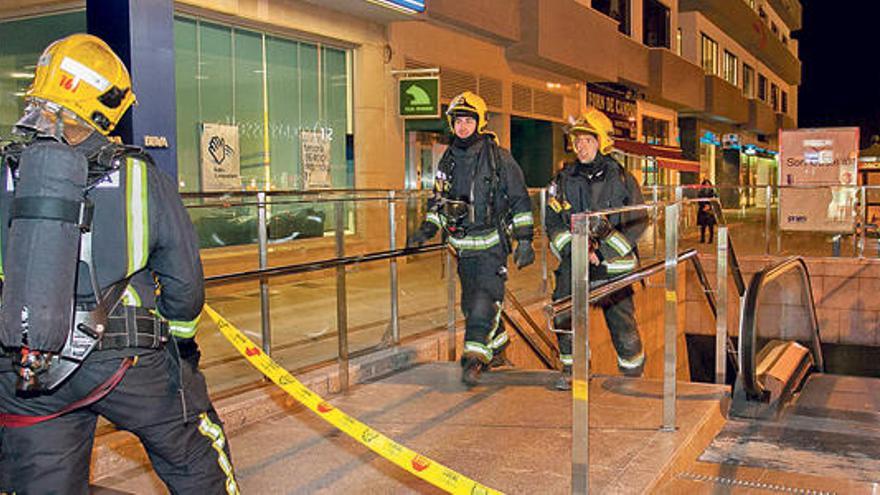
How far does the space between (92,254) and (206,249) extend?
4.81 metres

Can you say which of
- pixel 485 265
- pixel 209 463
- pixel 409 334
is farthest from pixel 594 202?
pixel 209 463

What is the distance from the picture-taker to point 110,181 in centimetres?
268

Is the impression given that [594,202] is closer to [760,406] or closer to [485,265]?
[485,265]

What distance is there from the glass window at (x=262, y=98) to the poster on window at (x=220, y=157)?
0.32ft

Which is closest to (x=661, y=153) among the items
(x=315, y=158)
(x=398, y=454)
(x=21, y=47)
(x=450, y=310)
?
(x=315, y=158)

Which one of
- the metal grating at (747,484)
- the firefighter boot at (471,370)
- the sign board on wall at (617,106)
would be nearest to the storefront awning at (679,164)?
the sign board on wall at (617,106)

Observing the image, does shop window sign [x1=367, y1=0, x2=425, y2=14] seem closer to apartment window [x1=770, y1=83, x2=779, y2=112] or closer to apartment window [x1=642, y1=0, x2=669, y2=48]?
apartment window [x1=642, y1=0, x2=669, y2=48]

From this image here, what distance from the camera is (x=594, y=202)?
6070 mm

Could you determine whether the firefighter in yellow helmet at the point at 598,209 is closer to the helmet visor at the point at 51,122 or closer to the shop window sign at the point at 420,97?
the helmet visor at the point at 51,122

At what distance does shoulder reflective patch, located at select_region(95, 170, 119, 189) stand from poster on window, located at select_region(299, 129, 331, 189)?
11117 millimetres

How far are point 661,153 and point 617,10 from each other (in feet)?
18.2

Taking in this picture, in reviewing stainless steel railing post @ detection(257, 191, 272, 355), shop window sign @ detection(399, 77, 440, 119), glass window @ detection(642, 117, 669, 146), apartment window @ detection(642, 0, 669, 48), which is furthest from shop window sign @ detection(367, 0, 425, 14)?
glass window @ detection(642, 117, 669, 146)

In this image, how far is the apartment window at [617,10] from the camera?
79.2ft

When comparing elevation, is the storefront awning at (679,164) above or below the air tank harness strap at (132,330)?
above
